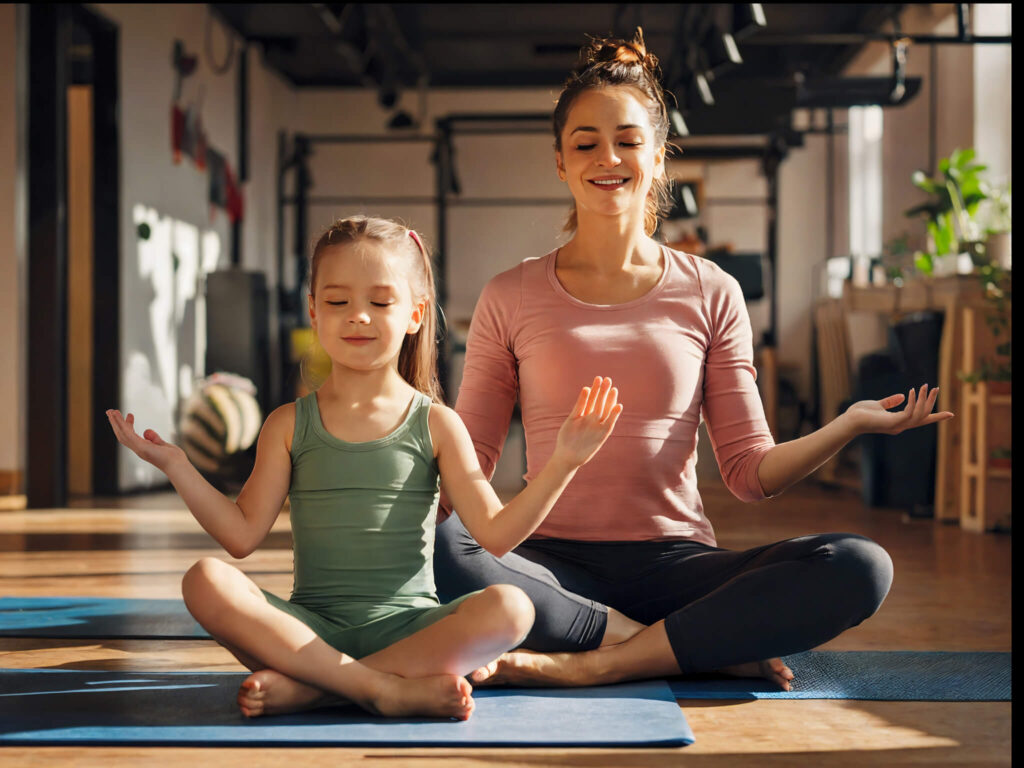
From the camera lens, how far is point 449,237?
1003 centimetres

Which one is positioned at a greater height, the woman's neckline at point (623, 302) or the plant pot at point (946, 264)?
the plant pot at point (946, 264)

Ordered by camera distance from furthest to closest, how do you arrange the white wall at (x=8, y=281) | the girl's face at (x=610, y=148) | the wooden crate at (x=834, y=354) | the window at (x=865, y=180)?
the window at (x=865, y=180) < the wooden crate at (x=834, y=354) < the white wall at (x=8, y=281) < the girl's face at (x=610, y=148)

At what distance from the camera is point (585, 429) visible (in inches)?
56.9

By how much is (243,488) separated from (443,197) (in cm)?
750

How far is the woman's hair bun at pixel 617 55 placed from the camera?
197 cm

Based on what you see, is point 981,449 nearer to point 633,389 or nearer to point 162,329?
point 633,389

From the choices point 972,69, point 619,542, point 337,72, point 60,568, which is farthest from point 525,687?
point 337,72

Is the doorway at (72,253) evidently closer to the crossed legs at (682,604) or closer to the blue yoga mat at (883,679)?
the crossed legs at (682,604)

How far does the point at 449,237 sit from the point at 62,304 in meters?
A: 5.33

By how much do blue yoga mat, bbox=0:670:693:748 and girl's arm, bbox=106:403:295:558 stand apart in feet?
0.73

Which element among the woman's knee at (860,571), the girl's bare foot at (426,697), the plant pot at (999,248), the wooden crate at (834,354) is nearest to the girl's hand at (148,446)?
the girl's bare foot at (426,697)

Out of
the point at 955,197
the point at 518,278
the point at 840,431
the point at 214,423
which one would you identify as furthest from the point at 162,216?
the point at 840,431

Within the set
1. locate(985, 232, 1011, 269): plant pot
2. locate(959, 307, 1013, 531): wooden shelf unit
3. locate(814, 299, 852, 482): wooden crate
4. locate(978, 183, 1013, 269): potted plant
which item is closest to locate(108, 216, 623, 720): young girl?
locate(978, 183, 1013, 269): potted plant

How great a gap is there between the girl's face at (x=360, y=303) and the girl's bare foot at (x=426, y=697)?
42 cm
